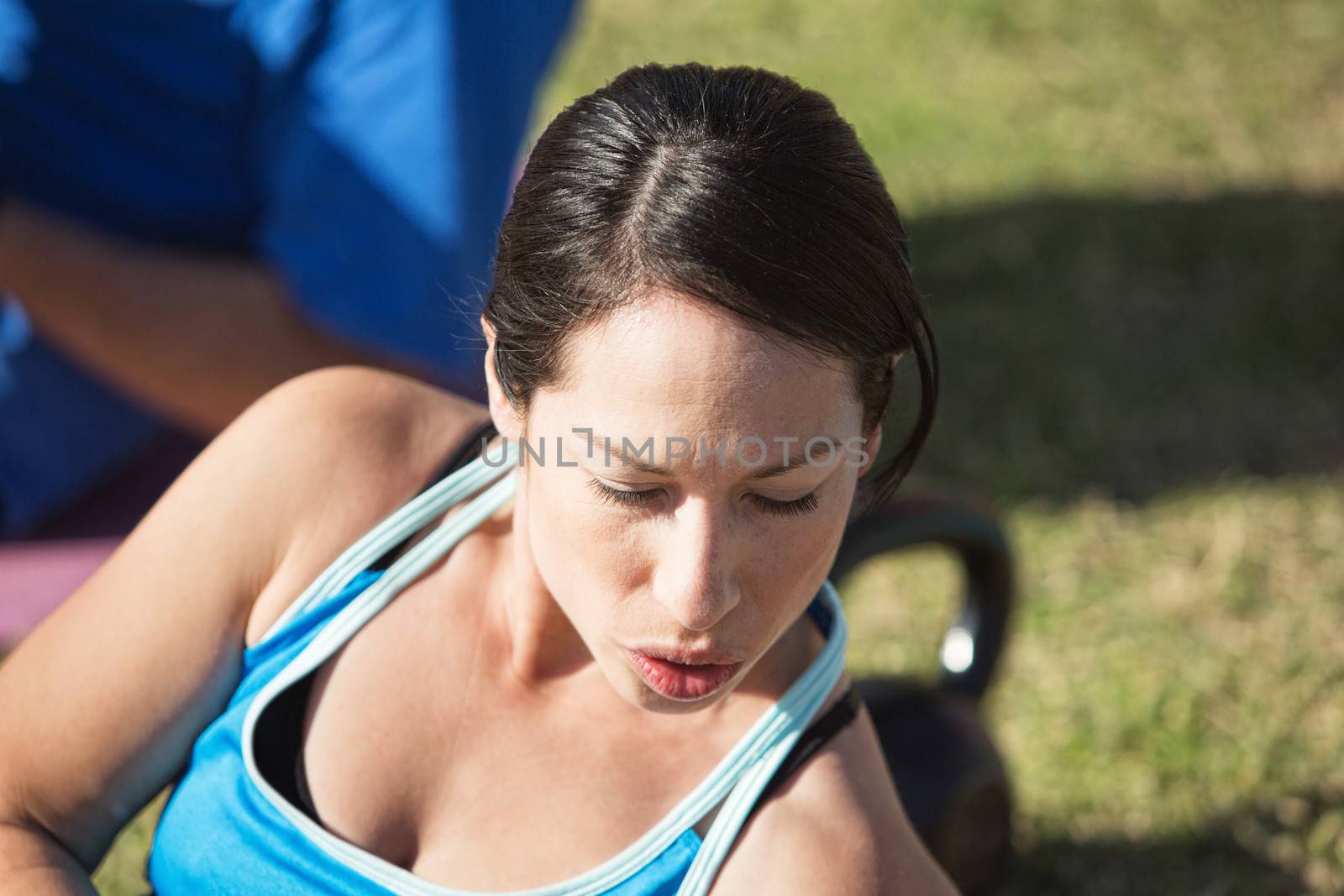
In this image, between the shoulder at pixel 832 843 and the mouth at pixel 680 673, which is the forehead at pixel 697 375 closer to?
the mouth at pixel 680 673

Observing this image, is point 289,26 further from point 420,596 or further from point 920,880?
point 920,880

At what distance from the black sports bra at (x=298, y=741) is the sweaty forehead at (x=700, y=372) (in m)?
0.34

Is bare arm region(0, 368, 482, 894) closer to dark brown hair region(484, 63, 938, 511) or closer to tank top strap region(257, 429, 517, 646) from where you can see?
tank top strap region(257, 429, 517, 646)

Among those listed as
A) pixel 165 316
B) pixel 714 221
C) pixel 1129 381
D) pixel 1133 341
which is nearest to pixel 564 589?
pixel 714 221

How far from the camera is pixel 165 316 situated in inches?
85.0

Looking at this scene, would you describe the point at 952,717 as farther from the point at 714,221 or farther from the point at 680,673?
the point at 714,221

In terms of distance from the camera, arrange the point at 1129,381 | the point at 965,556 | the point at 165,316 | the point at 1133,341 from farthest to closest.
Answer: the point at 1133,341 → the point at 1129,381 → the point at 165,316 → the point at 965,556

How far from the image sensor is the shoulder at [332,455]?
52.4 inches

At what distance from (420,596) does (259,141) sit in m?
1.07

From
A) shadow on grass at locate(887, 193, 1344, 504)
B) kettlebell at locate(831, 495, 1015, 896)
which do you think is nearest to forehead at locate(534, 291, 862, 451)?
kettlebell at locate(831, 495, 1015, 896)

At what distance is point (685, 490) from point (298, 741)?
49 cm

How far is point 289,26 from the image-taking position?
206 centimetres

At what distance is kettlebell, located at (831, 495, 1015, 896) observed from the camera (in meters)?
1.67

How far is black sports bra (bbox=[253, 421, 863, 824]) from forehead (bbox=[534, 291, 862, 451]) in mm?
338
